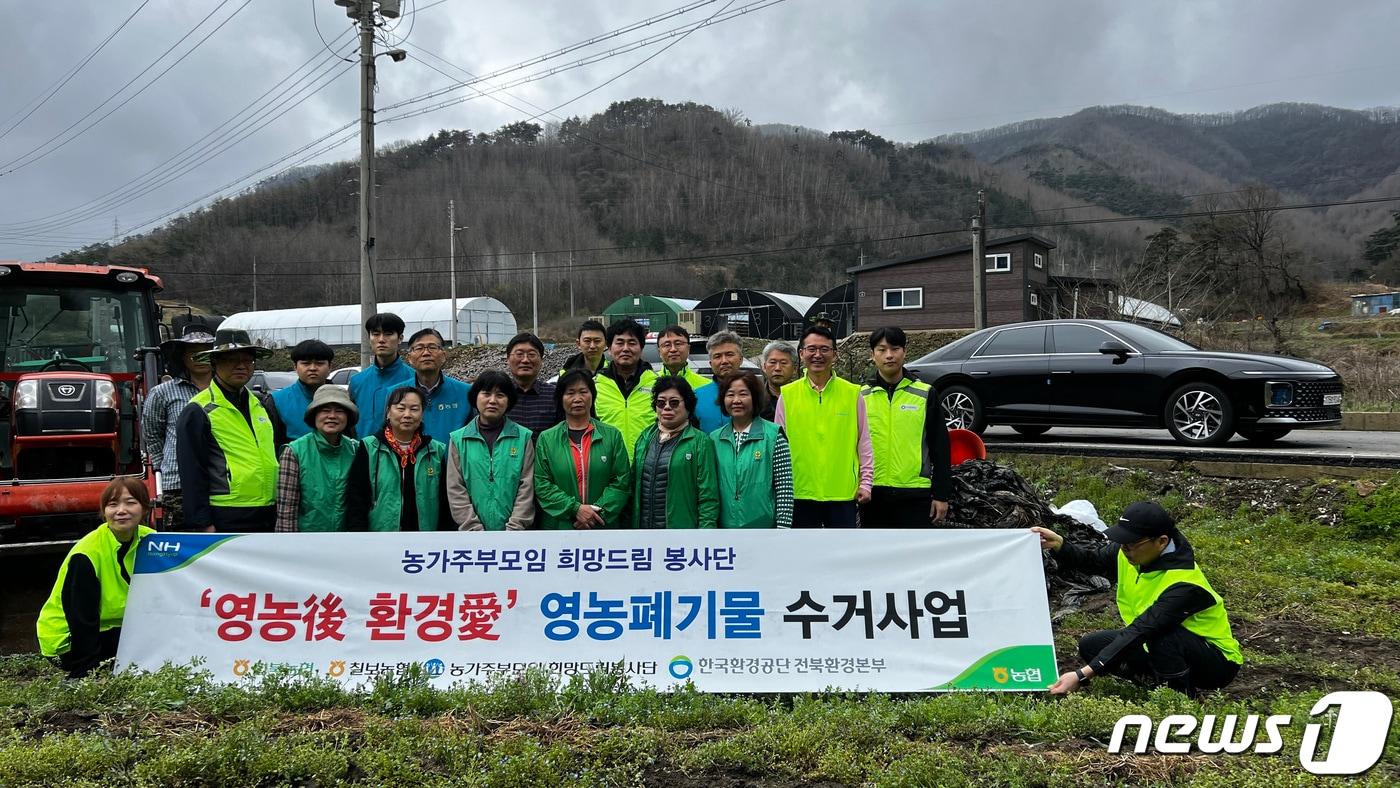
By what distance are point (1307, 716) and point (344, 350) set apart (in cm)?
5178

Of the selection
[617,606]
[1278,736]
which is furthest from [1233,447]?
[617,606]

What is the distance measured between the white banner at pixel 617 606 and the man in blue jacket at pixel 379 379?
1.38 meters

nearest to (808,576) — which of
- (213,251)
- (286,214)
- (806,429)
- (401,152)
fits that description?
(806,429)

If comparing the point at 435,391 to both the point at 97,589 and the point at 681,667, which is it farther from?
the point at 681,667

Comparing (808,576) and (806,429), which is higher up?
(806,429)

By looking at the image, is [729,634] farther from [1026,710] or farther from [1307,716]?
[1307,716]

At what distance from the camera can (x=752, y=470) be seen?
507cm

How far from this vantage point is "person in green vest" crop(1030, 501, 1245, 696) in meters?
4.27

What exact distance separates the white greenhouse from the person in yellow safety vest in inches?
1814

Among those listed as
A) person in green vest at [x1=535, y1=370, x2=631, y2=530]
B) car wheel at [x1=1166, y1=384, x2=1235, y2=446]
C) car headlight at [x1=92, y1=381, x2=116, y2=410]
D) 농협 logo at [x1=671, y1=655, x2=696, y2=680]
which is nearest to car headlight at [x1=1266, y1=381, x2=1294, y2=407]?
car wheel at [x1=1166, y1=384, x2=1235, y2=446]

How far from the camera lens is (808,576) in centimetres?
475

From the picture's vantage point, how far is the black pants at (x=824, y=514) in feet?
17.5

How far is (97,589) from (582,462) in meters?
2.65

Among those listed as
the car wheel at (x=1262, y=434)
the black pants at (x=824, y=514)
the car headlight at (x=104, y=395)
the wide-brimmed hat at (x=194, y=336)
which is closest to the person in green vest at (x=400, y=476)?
the wide-brimmed hat at (x=194, y=336)
